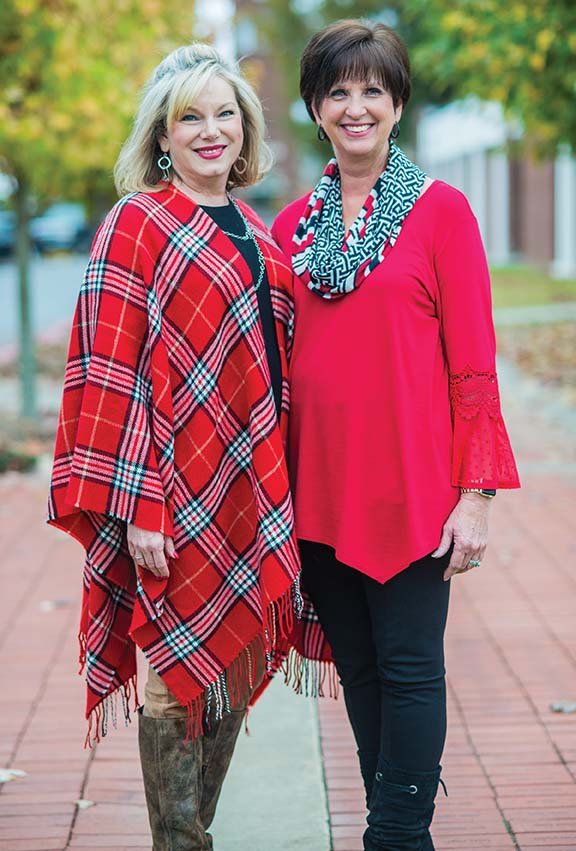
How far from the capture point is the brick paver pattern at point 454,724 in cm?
312

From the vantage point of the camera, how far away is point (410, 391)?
254 centimetres

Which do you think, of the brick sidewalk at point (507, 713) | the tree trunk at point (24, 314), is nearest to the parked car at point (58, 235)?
the tree trunk at point (24, 314)

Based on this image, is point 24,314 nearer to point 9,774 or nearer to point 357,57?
point 9,774

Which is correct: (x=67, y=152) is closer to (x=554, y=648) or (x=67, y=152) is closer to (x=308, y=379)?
(x=554, y=648)

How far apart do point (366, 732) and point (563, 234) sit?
76.5ft

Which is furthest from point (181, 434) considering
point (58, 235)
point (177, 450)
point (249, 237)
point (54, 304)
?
point (58, 235)

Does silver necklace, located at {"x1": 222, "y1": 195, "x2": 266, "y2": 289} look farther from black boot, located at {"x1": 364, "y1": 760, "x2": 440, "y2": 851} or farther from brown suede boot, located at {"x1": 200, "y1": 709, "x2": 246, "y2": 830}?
black boot, located at {"x1": 364, "y1": 760, "x2": 440, "y2": 851}

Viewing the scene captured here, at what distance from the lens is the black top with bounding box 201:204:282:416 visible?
2639 millimetres

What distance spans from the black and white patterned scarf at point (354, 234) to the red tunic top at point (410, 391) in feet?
0.09

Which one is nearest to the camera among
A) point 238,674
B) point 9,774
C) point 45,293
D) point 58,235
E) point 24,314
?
point 238,674

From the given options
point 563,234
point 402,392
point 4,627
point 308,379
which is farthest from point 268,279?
point 563,234

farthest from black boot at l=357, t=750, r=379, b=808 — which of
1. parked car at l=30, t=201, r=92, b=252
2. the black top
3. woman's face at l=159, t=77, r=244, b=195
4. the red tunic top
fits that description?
parked car at l=30, t=201, r=92, b=252

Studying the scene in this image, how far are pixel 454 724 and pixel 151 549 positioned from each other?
167cm

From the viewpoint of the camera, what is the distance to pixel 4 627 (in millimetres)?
4820
